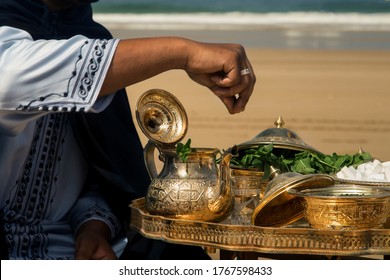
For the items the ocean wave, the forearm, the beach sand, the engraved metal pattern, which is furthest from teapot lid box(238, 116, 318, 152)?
the ocean wave

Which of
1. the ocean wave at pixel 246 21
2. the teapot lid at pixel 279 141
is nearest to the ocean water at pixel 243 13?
the ocean wave at pixel 246 21

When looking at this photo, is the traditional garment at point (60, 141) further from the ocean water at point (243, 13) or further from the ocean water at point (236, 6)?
the ocean water at point (236, 6)

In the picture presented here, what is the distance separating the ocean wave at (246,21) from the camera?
18172 millimetres

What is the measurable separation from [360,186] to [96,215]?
31.1 inches

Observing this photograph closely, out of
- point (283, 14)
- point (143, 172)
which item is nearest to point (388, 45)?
point (283, 14)

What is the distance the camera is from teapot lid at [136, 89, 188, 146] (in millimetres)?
2834

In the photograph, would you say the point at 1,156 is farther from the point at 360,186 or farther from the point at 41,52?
the point at 360,186

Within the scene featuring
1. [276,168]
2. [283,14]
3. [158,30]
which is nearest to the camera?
[276,168]

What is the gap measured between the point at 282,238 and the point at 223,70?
0.45 m

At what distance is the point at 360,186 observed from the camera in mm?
2738

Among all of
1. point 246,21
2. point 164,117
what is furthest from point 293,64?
point 164,117

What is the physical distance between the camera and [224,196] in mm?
2734

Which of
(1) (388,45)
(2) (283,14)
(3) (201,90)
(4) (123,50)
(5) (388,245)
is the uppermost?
(2) (283,14)

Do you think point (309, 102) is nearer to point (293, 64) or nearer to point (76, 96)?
point (293, 64)
